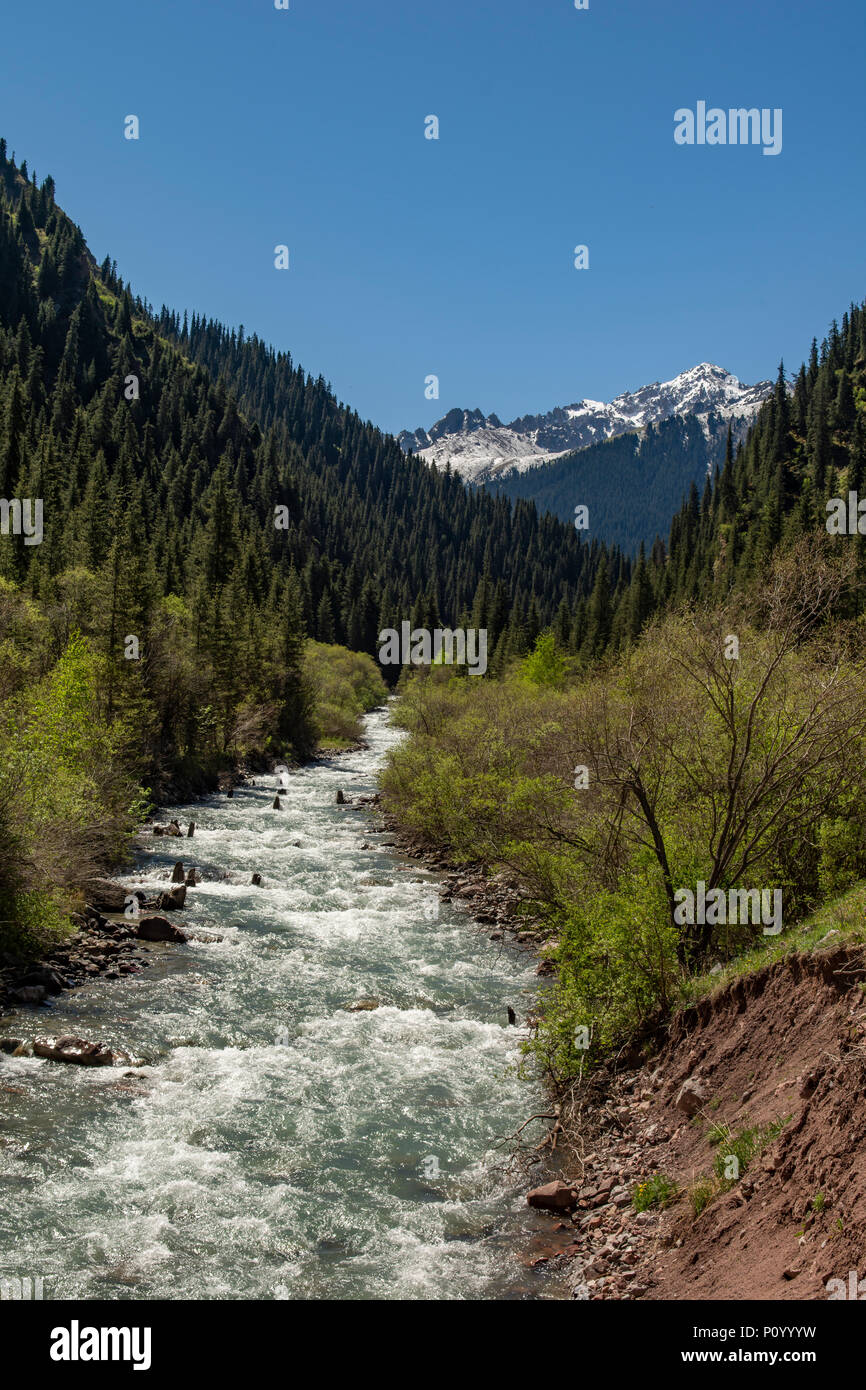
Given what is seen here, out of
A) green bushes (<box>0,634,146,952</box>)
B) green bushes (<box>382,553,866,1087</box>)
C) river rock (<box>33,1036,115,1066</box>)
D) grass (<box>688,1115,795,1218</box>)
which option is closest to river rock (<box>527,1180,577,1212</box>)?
grass (<box>688,1115,795,1218</box>)

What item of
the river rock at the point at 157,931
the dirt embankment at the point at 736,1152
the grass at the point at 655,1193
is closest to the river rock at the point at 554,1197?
the dirt embankment at the point at 736,1152

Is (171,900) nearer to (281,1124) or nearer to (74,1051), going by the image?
(74,1051)

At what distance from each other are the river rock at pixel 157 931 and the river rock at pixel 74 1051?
6831 mm

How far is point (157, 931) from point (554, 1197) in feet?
48.8

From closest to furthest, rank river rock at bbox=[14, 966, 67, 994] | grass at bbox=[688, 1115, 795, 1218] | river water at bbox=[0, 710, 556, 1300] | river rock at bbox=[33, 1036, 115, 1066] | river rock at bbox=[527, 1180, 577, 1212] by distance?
grass at bbox=[688, 1115, 795, 1218], river water at bbox=[0, 710, 556, 1300], river rock at bbox=[527, 1180, 577, 1212], river rock at bbox=[33, 1036, 115, 1066], river rock at bbox=[14, 966, 67, 994]

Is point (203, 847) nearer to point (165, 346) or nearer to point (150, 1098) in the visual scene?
point (150, 1098)

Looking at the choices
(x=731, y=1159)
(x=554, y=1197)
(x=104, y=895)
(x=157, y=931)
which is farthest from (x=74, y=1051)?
(x=731, y=1159)

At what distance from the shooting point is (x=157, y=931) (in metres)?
24.0

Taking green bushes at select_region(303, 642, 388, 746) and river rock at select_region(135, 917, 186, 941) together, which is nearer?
river rock at select_region(135, 917, 186, 941)

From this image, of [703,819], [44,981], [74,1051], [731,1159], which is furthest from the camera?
[44,981]

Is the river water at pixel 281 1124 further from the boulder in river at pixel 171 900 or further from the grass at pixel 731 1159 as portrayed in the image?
the grass at pixel 731 1159

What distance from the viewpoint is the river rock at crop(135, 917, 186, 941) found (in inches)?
942

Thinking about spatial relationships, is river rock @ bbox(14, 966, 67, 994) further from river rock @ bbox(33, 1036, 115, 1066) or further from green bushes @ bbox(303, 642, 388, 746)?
green bushes @ bbox(303, 642, 388, 746)

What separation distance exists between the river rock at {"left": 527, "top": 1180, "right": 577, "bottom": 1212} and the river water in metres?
0.25
